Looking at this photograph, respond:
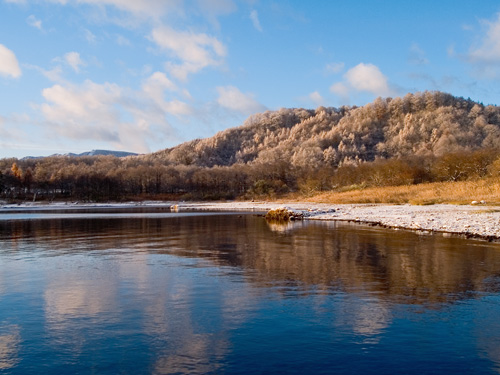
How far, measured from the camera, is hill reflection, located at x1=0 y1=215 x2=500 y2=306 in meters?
13.8

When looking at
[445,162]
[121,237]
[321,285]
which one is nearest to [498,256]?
[321,285]

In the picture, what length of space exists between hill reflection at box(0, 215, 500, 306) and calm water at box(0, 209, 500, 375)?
0.35 ft

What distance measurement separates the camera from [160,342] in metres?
9.21

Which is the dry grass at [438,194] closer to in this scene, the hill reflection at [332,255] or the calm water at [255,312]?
the hill reflection at [332,255]

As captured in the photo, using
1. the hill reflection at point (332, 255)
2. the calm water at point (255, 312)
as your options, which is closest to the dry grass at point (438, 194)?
the hill reflection at point (332, 255)

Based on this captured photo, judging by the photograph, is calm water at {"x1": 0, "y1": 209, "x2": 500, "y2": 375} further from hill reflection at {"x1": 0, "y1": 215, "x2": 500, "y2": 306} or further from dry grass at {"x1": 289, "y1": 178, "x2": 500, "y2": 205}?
dry grass at {"x1": 289, "y1": 178, "x2": 500, "y2": 205}

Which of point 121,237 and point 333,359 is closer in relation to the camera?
point 333,359

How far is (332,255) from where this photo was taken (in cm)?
2020

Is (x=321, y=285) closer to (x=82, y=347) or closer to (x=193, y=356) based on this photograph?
(x=193, y=356)

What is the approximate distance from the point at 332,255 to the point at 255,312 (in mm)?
9670

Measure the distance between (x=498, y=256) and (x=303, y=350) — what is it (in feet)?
44.4

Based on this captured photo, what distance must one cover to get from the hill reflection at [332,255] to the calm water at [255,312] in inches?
4.2

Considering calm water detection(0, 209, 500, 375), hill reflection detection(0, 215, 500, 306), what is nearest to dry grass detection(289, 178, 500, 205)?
hill reflection detection(0, 215, 500, 306)

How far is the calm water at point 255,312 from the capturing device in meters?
8.32
